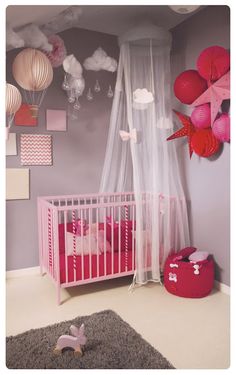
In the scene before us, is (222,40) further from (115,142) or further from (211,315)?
(211,315)

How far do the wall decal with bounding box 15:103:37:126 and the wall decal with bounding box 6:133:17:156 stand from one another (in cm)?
14

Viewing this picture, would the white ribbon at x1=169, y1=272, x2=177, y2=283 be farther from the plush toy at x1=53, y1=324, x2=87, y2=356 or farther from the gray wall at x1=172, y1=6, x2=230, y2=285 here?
the plush toy at x1=53, y1=324, x2=87, y2=356

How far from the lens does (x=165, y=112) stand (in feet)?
9.76

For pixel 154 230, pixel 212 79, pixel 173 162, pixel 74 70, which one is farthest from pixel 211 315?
pixel 74 70

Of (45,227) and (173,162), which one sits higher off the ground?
(173,162)

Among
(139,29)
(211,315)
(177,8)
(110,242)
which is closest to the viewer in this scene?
(177,8)

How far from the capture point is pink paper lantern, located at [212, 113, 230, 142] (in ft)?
8.55

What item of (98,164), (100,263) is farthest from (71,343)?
(98,164)

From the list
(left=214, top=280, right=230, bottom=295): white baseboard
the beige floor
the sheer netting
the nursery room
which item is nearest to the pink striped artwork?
the nursery room

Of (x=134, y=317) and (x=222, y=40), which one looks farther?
(x=222, y=40)

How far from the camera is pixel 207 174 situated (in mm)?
3080

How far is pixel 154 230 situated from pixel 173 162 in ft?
2.22

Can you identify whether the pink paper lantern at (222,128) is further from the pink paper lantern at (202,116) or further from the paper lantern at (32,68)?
the paper lantern at (32,68)

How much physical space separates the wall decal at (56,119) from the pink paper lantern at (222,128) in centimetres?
157
